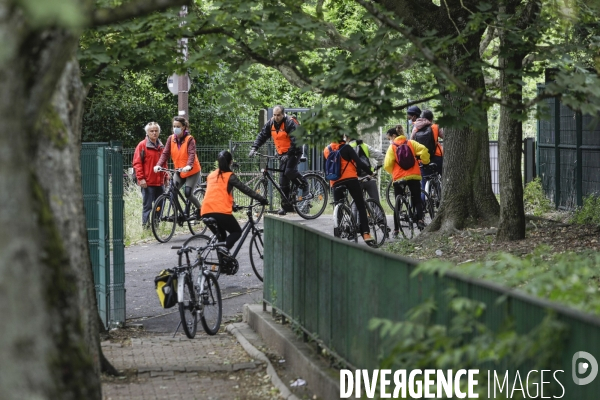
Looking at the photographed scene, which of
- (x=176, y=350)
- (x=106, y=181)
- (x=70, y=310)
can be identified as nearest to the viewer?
(x=70, y=310)

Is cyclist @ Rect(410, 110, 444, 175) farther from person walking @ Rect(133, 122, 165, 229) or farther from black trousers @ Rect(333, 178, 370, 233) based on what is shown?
person walking @ Rect(133, 122, 165, 229)

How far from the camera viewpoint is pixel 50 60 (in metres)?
3.74

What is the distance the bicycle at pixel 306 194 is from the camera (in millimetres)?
19220

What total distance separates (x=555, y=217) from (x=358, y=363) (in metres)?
11.9

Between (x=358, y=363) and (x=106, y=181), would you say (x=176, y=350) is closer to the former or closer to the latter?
(x=106, y=181)

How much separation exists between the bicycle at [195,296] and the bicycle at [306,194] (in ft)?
25.4

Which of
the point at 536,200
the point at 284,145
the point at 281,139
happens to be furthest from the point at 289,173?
the point at 536,200

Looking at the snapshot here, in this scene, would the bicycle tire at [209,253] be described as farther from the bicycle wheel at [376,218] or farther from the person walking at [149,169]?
the person walking at [149,169]

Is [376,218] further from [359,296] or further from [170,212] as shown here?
[359,296]

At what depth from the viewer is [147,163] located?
18.5m

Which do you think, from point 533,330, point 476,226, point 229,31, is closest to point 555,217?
point 476,226

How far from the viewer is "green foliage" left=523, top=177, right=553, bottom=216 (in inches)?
777

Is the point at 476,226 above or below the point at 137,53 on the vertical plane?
below

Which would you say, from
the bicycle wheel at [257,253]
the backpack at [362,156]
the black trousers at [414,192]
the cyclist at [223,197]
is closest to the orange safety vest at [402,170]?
the black trousers at [414,192]
